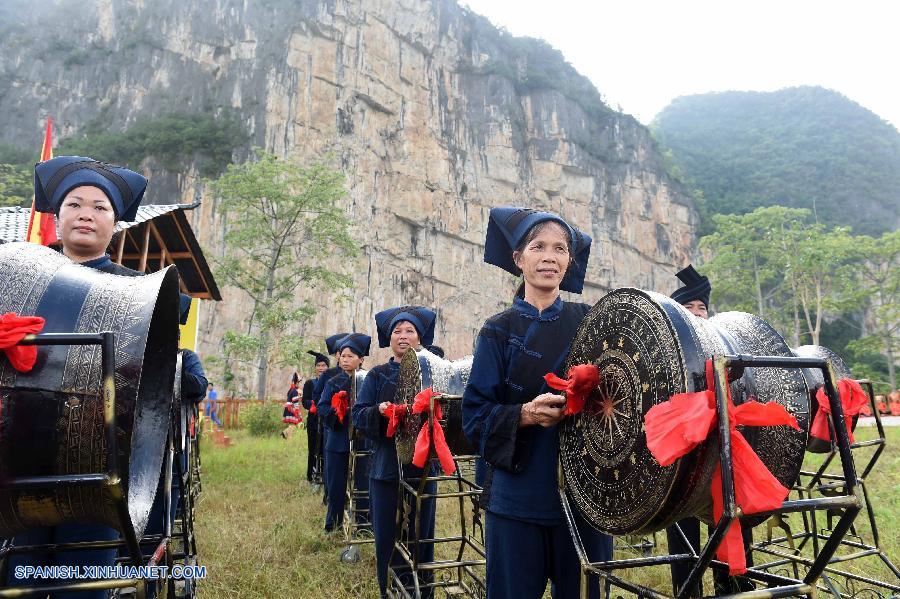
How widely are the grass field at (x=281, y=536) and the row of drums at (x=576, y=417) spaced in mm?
3159

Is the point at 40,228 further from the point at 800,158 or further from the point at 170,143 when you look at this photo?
the point at 800,158

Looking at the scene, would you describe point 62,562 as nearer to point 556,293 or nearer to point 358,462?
point 556,293

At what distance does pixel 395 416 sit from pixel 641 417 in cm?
264

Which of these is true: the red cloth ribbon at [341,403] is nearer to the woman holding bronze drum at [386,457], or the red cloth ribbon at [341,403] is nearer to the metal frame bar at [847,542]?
the woman holding bronze drum at [386,457]

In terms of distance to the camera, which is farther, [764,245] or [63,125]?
[63,125]

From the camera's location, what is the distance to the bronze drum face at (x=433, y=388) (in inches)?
155

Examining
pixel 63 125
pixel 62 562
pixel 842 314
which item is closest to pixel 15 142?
pixel 63 125

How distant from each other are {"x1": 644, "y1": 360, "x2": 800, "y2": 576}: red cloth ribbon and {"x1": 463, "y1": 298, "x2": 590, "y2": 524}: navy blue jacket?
0.83 meters

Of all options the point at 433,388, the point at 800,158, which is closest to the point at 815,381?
the point at 433,388

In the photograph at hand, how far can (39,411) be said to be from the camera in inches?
64.2

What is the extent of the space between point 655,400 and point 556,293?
1000mm

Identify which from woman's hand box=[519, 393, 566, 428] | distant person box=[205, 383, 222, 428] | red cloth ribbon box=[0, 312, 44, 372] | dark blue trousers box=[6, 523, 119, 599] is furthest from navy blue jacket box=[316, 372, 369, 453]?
distant person box=[205, 383, 222, 428]

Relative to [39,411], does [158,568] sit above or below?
below

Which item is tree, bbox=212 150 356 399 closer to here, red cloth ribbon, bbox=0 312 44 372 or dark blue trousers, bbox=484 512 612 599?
dark blue trousers, bbox=484 512 612 599
